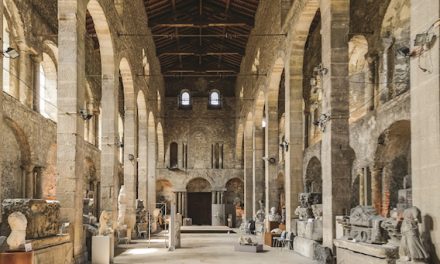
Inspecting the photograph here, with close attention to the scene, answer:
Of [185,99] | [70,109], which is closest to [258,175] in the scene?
[185,99]

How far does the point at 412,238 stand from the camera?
8141 millimetres

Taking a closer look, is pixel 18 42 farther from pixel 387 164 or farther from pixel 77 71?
pixel 387 164

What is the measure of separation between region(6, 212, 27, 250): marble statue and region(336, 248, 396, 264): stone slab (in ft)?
19.6

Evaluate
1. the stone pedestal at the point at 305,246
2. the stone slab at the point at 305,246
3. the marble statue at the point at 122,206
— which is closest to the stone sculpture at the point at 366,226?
the stone pedestal at the point at 305,246

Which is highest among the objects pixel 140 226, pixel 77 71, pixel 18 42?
pixel 18 42

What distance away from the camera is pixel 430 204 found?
26.7 feet

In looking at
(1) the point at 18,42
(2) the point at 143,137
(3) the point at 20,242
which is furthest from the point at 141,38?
(3) the point at 20,242

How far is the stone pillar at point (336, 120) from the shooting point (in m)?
13.0

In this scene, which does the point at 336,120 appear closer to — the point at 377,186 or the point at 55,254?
the point at 377,186

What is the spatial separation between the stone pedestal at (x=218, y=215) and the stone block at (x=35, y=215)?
2581cm

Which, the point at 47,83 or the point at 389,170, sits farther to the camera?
the point at 47,83

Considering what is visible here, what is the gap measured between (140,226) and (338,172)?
1397 centimetres

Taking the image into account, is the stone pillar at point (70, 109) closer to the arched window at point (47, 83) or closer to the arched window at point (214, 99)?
the arched window at point (47, 83)

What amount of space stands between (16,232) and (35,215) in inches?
88.8
